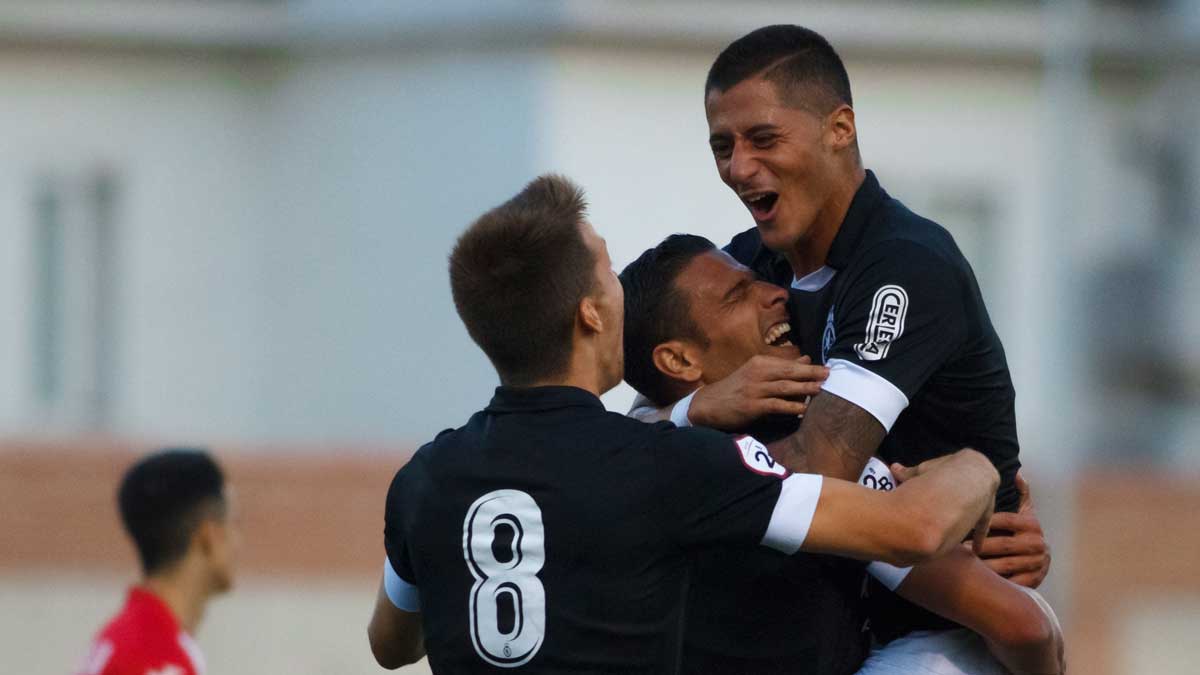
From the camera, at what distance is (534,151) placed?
14.8 m

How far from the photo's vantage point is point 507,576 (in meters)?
4.12

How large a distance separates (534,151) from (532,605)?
35.7 feet

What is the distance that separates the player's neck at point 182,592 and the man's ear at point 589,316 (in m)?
3.33

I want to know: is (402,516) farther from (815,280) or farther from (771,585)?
(815,280)

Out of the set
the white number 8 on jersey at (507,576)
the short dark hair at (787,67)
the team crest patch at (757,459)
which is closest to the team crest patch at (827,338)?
the team crest patch at (757,459)

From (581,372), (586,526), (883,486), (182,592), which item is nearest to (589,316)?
(581,372)

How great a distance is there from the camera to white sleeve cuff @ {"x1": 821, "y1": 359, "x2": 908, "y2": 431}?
169 inches

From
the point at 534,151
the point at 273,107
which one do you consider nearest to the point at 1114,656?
the point at 534,151

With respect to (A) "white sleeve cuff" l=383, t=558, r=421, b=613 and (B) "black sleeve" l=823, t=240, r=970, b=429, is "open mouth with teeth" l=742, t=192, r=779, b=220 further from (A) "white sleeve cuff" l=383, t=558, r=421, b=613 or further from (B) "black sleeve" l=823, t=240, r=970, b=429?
(A) "white sleeve cuff" l=383, t=558, r=421, b=613

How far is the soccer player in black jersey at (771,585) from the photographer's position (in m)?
4.45

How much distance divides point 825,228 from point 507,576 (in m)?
1.28

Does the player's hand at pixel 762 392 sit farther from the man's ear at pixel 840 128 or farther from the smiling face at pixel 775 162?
the man's ear at pixel 840 128

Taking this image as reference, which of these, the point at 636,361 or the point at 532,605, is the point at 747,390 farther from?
the point at 532,605

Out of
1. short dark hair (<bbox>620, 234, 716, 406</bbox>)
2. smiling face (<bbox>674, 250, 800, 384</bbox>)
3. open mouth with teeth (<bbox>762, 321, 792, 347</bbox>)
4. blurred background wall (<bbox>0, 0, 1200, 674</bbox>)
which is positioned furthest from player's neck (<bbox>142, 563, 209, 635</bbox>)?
blurred background wall (<bbox>0, 0, 1200, 674</bbox>)
